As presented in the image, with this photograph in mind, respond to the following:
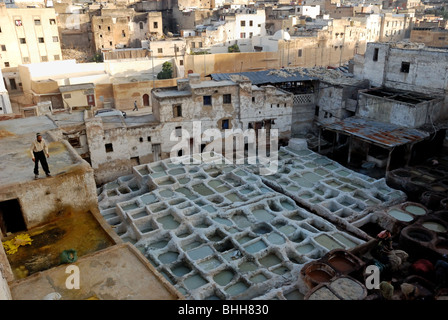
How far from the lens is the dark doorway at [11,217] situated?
1280cm

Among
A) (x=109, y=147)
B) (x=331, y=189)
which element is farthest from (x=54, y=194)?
(x=331, y=189)

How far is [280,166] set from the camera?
87.9 ft

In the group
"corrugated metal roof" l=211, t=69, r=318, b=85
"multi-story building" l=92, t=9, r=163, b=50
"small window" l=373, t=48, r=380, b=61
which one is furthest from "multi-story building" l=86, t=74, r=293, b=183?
"multi-story building" l=92, t=9, r=163, b=50

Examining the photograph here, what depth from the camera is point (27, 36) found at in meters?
47.3

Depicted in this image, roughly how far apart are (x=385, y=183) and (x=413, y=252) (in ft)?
22.3

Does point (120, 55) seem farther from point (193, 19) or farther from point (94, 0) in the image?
point (94, 0)

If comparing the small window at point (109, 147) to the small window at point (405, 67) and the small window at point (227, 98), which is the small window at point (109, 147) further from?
the small window at point (405, 67)

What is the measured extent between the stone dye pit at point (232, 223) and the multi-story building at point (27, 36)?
3069 cm

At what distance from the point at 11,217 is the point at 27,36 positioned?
41936 millimetres

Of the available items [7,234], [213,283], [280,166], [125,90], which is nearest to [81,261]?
[7,234]

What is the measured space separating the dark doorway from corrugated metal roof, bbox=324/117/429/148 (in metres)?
20.8

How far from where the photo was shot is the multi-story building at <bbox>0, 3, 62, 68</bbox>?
150ft

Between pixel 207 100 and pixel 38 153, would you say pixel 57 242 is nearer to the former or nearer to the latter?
pixel 38 153

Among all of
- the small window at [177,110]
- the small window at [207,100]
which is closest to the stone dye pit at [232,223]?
the small window at [177,110]
